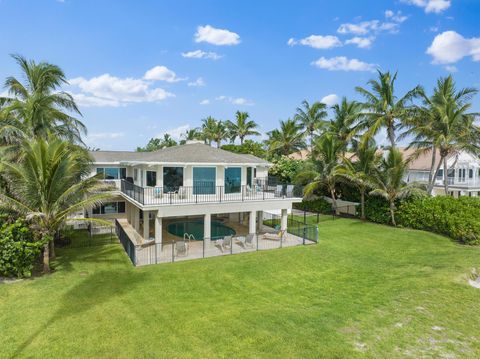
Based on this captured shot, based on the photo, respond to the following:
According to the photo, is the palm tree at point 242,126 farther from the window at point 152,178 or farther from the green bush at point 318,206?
the window at point 152,178

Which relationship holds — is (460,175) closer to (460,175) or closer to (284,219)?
(460,175)

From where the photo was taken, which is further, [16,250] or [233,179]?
[233,179]

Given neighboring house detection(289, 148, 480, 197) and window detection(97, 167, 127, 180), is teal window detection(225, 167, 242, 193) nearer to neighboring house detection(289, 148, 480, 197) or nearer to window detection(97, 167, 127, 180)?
Answer: window detection(97, 167, 127, 180)

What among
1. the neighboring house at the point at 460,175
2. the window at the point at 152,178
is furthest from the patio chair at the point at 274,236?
the neighboring house at the point at 460,175

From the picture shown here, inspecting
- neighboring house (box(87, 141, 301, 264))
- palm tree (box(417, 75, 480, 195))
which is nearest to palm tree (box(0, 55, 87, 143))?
neighboring house (box(87, 141, 301, 264))

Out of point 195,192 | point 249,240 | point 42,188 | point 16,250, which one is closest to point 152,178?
point 195,192

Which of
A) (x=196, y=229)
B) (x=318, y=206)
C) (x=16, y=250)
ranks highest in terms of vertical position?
(x=16, y=250)
